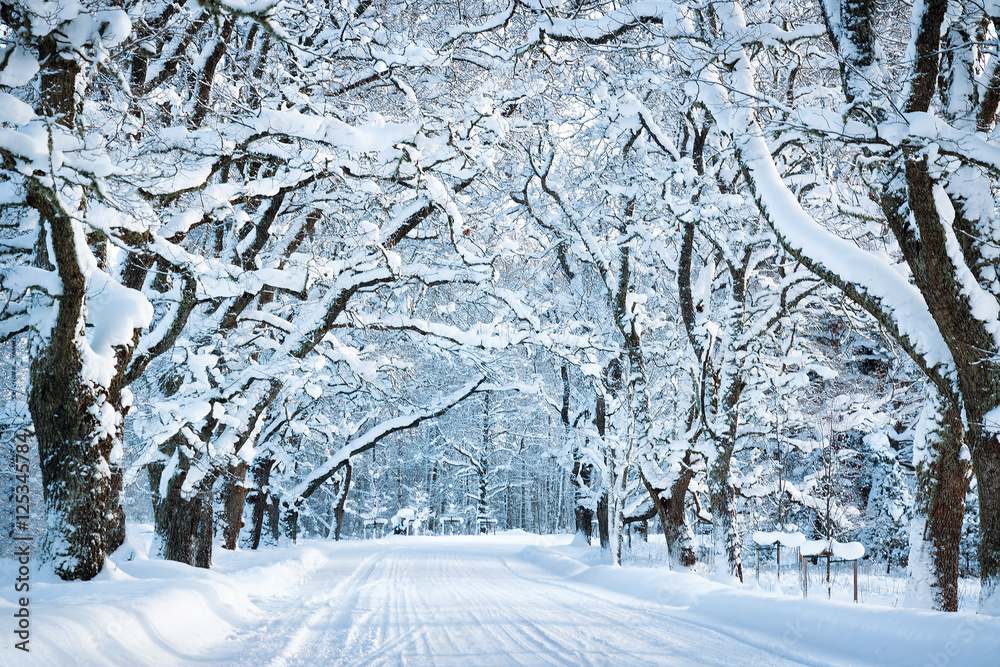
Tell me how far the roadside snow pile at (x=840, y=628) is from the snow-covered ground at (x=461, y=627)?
0.04 feet

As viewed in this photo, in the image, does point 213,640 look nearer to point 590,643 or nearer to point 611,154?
point 590,643

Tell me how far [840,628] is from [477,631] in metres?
3.53

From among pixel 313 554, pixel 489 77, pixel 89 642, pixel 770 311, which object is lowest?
pixel 313 554

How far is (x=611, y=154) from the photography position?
47.5ft

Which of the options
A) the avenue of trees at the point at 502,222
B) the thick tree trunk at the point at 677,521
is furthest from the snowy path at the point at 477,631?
the thick tree trunk at the point at 677,521

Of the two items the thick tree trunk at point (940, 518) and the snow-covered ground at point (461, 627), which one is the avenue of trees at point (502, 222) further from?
the snow-covered ground at point (461, 627)

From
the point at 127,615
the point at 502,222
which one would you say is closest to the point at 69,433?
the point at 127,615

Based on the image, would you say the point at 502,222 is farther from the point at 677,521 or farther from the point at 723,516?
the point at 723,516

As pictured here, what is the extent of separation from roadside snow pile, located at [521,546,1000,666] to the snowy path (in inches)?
14.3

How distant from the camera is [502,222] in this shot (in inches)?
619

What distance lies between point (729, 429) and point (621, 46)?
820cm

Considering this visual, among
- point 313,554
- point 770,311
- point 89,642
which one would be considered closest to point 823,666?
point 89,642

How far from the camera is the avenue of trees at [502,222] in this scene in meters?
5.85

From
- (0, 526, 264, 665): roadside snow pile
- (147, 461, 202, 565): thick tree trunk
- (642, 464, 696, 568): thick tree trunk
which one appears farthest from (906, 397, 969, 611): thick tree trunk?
(147, 461, 202, 565): thick tree trunk
